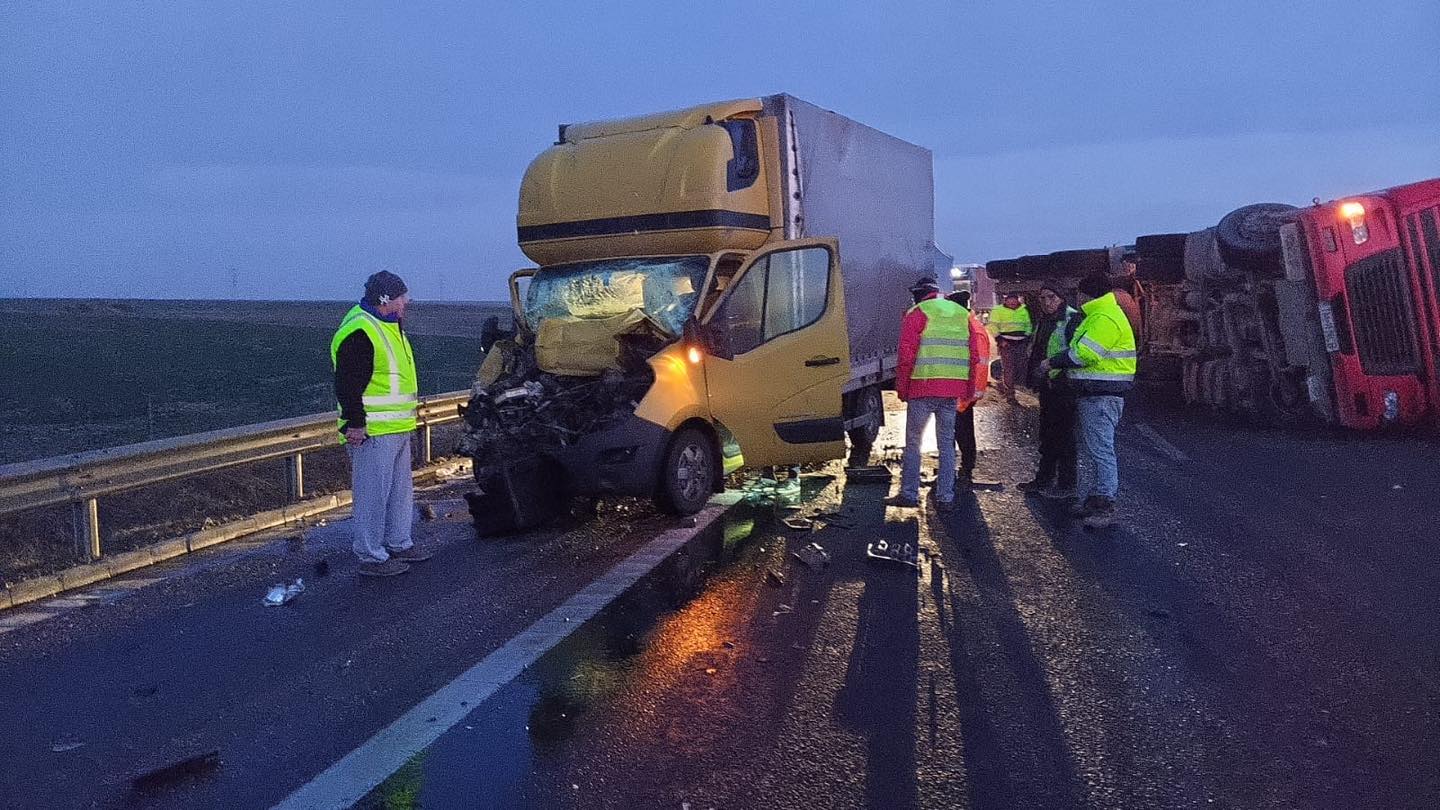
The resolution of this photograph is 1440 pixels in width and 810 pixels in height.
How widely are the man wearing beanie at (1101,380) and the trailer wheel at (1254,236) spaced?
19.8 feet

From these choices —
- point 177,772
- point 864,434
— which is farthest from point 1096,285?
point 177,772

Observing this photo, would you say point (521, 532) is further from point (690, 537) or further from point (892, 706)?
point (892, 706)

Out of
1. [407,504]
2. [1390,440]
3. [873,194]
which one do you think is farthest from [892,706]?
[1390,440]

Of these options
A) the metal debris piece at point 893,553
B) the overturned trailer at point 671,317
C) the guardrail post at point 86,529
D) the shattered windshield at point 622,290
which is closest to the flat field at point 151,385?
the shattered windshield at point 622,290

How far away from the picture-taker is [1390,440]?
1116 cm

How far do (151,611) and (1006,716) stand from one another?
4459mm

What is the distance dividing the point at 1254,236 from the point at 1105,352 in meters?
6.86

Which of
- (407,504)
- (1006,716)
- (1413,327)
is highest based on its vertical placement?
(1413,327)

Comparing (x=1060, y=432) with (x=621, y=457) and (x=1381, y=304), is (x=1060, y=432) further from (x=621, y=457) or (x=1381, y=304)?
(x=1381, y=304)

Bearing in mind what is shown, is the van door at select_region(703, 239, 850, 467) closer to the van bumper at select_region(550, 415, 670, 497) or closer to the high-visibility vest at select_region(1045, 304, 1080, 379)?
the van bumper at select_region(550, 415, 670, 497)

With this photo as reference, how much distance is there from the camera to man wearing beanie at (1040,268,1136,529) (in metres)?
7.43

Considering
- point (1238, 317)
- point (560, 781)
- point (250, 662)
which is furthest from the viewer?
point (1238, 317)

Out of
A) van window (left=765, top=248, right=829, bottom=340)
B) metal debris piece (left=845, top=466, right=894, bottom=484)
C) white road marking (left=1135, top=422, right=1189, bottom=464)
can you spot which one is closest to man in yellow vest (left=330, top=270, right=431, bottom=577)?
van window (left=765, top=248, right=829, bottom=340)

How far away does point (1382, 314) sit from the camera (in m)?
11.2
